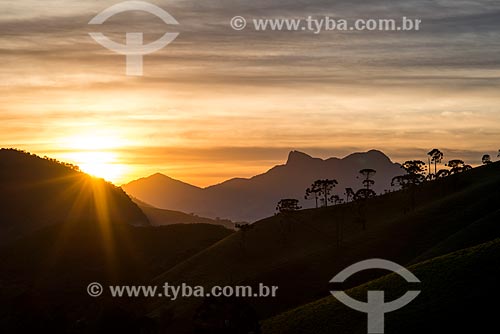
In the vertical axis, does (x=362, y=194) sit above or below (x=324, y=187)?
below

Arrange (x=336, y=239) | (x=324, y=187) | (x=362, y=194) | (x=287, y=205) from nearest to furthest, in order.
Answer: (x=336, y=239) < (x=287, y=205) < (x=324, y=187) < (x=362, y=194)

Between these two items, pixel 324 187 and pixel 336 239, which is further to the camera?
pixel 324 187

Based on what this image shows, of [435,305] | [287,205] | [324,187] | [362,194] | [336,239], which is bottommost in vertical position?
[435,305]

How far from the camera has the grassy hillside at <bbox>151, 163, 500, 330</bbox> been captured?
131750 mm

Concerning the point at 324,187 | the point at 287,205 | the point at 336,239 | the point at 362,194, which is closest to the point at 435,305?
the point at 336,239

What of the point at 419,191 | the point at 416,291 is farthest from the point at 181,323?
the point at 419,191

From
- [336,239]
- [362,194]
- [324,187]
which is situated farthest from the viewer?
[362,194]

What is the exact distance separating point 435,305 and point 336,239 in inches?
3185

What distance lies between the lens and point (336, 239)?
162 metres

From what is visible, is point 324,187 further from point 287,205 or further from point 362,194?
point 362,194

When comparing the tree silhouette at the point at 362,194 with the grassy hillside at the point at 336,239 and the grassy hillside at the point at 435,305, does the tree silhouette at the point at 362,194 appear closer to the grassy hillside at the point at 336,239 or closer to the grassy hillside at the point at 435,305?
the grassy hillside at the point at 336,239

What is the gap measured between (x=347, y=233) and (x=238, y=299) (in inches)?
3365

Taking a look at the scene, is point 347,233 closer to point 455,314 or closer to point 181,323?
point 181,323

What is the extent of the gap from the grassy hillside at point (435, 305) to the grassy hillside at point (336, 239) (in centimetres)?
2677
